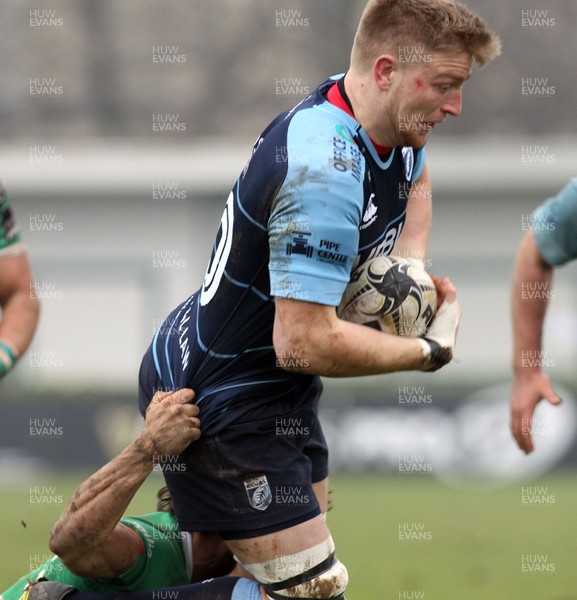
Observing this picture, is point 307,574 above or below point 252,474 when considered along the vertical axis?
below

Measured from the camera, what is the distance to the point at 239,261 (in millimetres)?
4246

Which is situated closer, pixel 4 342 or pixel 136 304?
pixel 4 342

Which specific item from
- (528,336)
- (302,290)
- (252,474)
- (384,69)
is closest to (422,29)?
(384,69)

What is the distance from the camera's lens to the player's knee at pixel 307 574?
425cm

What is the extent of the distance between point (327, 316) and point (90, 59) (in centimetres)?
1929

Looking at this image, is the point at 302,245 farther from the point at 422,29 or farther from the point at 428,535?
the point at 428,535

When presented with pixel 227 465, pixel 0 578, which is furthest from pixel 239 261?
pixel 0 578

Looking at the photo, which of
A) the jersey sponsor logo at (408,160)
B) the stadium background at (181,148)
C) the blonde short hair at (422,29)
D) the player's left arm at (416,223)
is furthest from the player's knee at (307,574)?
the stadium background at (181,148)

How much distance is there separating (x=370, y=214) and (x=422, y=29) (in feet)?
2.24

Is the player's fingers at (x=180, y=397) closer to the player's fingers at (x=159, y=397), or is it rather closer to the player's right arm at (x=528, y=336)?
the player's fingers at (x=159, y=397)

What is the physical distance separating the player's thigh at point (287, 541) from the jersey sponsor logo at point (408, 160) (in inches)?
54.2

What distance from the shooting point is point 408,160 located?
456cm

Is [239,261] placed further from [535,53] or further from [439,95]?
[535,53]

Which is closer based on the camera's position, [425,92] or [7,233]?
[425,92]
